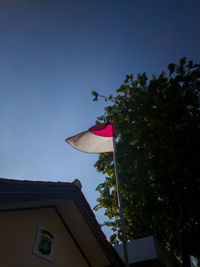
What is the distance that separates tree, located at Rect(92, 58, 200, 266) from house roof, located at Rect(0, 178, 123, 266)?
5.89 meters

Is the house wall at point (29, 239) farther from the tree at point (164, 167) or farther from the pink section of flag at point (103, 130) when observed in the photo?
the tree at point (164, 167)

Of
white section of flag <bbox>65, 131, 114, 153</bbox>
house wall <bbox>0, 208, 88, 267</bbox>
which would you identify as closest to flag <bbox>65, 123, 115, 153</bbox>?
white section of flag <bbox>65, 131, 114, 153</bbox>

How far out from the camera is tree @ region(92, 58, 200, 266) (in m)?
11.6

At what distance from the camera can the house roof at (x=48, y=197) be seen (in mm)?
4164

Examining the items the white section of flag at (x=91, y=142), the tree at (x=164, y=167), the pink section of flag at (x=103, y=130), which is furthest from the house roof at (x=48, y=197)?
the tree at (x=164, y=167)

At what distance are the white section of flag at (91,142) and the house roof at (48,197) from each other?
2706 mm

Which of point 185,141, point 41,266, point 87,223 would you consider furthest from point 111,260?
point 185,141

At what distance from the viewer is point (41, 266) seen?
16.9 feet

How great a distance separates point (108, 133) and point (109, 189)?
7.46 meters

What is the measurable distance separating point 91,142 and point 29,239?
446 centimetres

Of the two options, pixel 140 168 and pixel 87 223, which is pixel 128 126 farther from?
pixel 87 223

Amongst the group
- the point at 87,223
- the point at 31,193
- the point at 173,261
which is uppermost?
the point at 31,193

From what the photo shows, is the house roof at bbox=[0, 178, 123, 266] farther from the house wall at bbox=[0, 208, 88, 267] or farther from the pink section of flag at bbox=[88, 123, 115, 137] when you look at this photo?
the pink section of flag at bbox=[88, 123, 115, 137]

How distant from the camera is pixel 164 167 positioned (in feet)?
39.6
